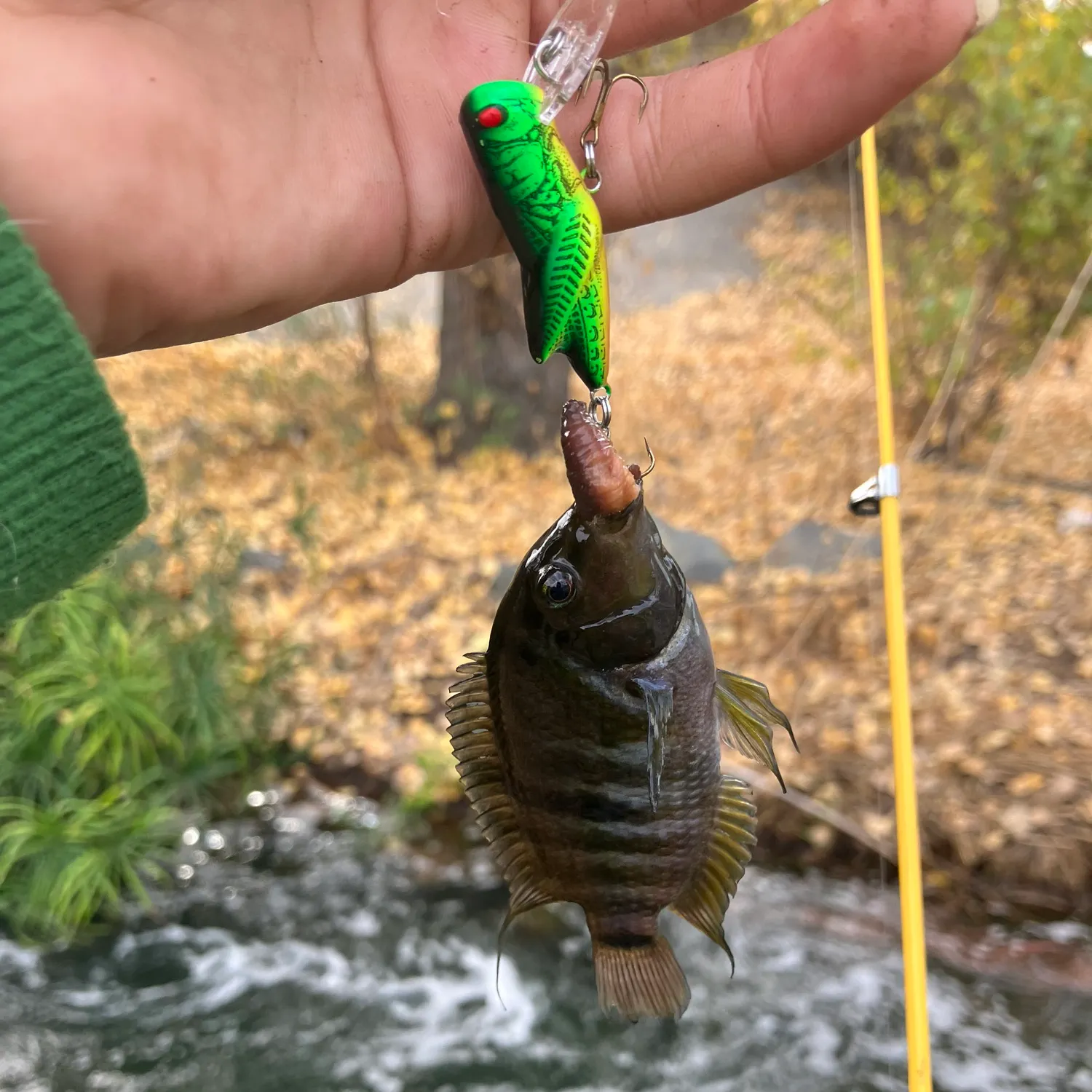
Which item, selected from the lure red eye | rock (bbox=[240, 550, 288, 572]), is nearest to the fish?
the lure red eye

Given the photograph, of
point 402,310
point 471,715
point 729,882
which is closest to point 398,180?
point 471,715

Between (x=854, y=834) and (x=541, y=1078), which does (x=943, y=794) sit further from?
(x=541, y=1078)

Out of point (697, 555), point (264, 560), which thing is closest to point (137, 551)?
point (264, 560)

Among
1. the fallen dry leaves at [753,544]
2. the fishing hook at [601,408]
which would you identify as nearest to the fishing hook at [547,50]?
the fishing hook at [601,408]

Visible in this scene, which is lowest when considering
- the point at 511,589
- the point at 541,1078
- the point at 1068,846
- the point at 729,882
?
the point at 541,1078

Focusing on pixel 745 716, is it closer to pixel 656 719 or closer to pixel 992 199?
pixel 656 719

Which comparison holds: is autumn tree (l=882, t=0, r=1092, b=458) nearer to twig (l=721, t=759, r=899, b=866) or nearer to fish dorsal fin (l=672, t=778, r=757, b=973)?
twig (l=721, t=759, r=899, b=866)
